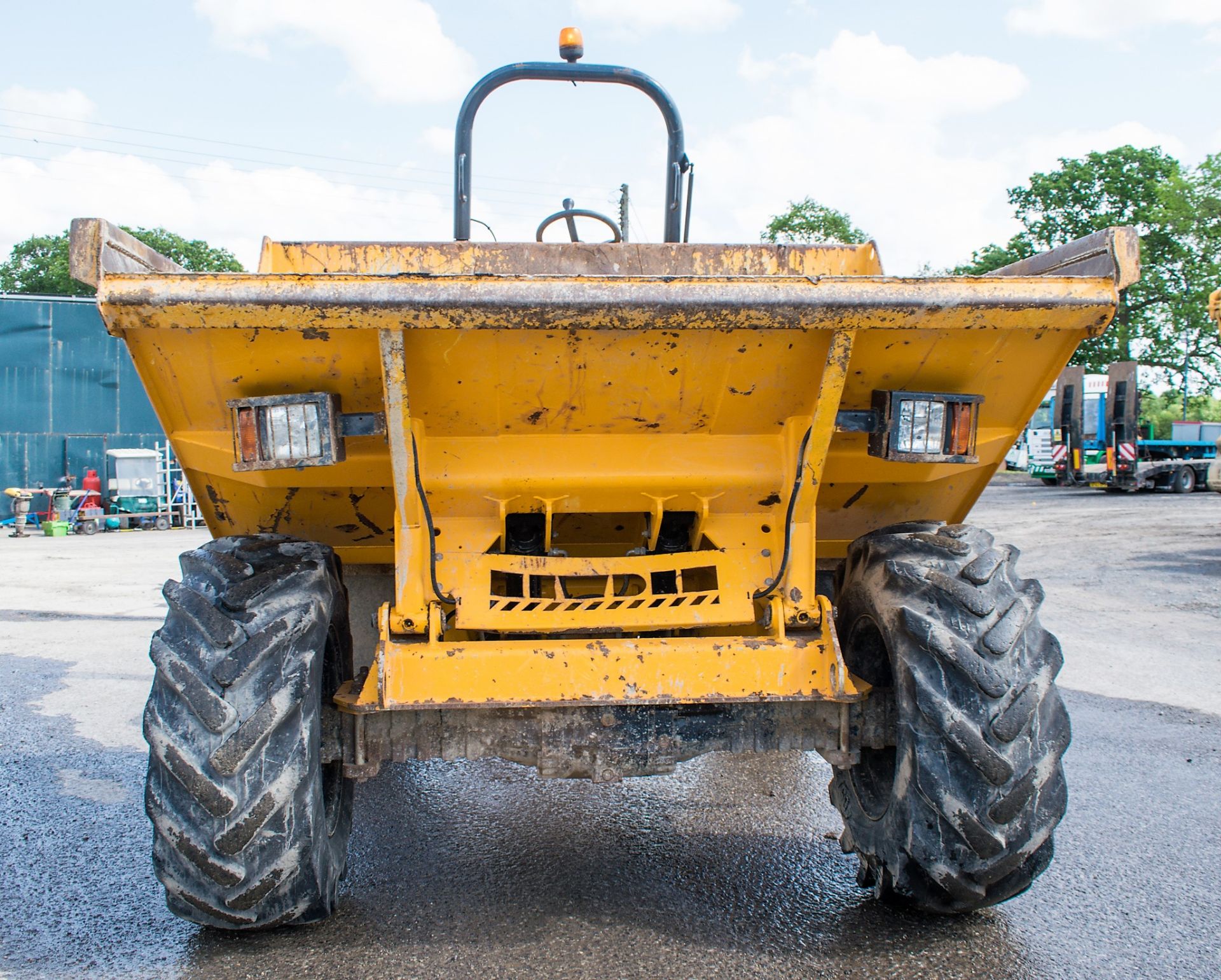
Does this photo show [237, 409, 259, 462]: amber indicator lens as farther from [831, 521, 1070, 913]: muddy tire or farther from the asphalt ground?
[831, 521, 1070, 913]: muddy tire

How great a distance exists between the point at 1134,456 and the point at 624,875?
2398 centimetres

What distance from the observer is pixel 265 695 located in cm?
243

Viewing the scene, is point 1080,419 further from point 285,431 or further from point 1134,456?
point 285,431

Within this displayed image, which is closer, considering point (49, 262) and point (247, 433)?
point (247, 433)

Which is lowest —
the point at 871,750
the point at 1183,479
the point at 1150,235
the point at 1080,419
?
the point at 871,750

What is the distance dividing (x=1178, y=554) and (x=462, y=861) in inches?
466

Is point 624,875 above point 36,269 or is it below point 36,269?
below

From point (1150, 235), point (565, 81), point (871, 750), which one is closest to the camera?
point (871, 750)

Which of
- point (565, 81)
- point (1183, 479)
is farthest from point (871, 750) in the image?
point (1183, 479)

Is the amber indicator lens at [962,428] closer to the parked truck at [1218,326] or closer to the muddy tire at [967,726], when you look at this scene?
the muddy tire at [967,726]

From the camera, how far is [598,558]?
288 cm

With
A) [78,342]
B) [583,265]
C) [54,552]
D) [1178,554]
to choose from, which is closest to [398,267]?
[583,265]

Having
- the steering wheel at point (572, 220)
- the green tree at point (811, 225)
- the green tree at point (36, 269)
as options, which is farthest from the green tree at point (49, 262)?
the steering wheel at point (572, 220)

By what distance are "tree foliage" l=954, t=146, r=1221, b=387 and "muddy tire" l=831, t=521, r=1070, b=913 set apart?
125ft
